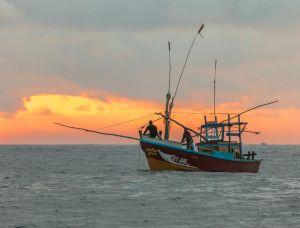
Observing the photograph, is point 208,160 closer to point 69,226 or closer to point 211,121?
point 211,121

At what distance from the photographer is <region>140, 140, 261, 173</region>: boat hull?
41.8 metres

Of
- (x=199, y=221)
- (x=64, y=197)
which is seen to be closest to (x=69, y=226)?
(x=199, y=221)

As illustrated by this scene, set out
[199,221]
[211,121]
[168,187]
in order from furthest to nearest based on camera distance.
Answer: [211,121]
[168,187]
[199,221]

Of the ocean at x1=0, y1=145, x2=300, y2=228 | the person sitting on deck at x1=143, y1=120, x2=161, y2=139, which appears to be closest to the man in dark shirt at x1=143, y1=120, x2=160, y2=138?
the person sitting on deck at x1=143, y1=120, x2=161, y2=139

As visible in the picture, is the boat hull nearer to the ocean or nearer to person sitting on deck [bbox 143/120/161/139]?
person sitting on deck [bbox 143/120/161/139]

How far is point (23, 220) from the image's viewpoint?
22.4 m

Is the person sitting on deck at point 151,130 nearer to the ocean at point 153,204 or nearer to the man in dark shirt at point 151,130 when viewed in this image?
the man in dark shirt at point 151,130

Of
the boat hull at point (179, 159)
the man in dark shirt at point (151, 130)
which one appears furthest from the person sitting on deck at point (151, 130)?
the boat hull at point (179, 159)

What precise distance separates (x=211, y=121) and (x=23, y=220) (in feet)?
86.6

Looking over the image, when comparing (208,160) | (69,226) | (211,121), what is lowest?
(69,226)

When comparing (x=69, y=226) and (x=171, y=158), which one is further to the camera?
(x=171, y=158)

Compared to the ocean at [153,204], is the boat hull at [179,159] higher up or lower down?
higher up

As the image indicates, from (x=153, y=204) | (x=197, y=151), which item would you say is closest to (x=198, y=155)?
(x=197, y=151)

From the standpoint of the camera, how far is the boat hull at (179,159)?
41.8 metres
